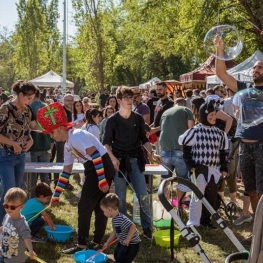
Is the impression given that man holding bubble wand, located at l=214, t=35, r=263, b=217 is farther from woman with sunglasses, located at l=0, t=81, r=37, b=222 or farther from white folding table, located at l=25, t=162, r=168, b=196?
woman with sunglasses, located at l=0, t=81, r=37, b=222

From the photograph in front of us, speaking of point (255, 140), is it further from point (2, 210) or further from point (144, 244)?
point (2, 210)

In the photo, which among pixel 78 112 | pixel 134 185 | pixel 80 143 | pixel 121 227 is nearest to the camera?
pixel 121 227

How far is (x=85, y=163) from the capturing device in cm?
525

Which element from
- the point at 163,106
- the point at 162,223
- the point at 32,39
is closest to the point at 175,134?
the point at 162,223

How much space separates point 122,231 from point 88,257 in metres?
0.64

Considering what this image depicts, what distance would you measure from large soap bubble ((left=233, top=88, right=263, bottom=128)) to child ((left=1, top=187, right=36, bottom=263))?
2.18 metres

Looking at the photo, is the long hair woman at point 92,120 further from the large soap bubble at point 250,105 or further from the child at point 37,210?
the large soap bubble at point 250,105

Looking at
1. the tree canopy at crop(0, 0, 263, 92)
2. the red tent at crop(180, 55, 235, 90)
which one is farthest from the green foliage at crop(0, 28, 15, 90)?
the red tent at crop(180, 55, 235, 90)

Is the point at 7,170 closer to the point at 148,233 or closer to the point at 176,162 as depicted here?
the point at 148,233

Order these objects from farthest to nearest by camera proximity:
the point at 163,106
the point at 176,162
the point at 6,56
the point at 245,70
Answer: the point at 6,56, the point at 245,70, the point at 163,106, the point at 176,162

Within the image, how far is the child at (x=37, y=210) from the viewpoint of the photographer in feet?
18.7

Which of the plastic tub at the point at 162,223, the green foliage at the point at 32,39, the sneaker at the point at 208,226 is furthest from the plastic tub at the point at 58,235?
the green foliage at the point at 32,39

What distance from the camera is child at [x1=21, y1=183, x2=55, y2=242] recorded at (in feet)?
18.7

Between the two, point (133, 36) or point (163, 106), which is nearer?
point (163, 106)
